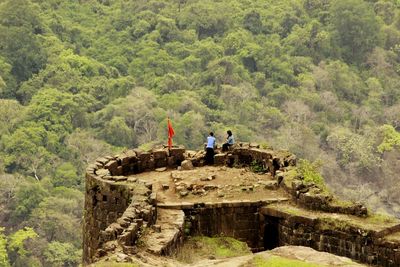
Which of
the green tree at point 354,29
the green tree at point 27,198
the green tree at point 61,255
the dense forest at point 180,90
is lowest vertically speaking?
the green tree at point 61,255

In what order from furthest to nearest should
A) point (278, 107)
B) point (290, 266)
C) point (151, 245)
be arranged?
point (278, 107), point (151, 245), point (290, 266)

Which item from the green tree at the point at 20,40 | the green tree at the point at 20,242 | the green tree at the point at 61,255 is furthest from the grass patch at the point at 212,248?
the green tree at the point at 20,40

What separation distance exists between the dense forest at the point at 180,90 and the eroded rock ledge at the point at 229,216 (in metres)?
36.1

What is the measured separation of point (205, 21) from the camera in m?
95.5

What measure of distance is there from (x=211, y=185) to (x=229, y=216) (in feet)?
4.92

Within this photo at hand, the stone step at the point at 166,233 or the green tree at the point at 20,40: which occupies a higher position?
the green tree at the point at 20,40

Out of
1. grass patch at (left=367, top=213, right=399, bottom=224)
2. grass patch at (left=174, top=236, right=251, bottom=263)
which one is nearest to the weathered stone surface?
grass patch at (left=174, top=236, right=251, bottom=263)

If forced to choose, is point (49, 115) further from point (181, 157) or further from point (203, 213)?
point (203, 213)

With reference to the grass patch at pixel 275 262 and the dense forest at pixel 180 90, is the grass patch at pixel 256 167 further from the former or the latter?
the dense forest at pixel 180 90

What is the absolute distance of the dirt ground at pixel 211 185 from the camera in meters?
18.3

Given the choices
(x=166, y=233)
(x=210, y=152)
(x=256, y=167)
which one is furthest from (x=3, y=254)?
(x=166, y=233)

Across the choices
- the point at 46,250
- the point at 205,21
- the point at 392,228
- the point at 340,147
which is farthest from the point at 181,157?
the point at 205,21

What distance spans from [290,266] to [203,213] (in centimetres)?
557

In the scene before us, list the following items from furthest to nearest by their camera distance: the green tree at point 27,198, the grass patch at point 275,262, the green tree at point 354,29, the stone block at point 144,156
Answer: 1. the green tree at point 354,29
2. the green tree at point 27,198
3. the stone block at point 144,156
4. the grass patch at point 275,262
